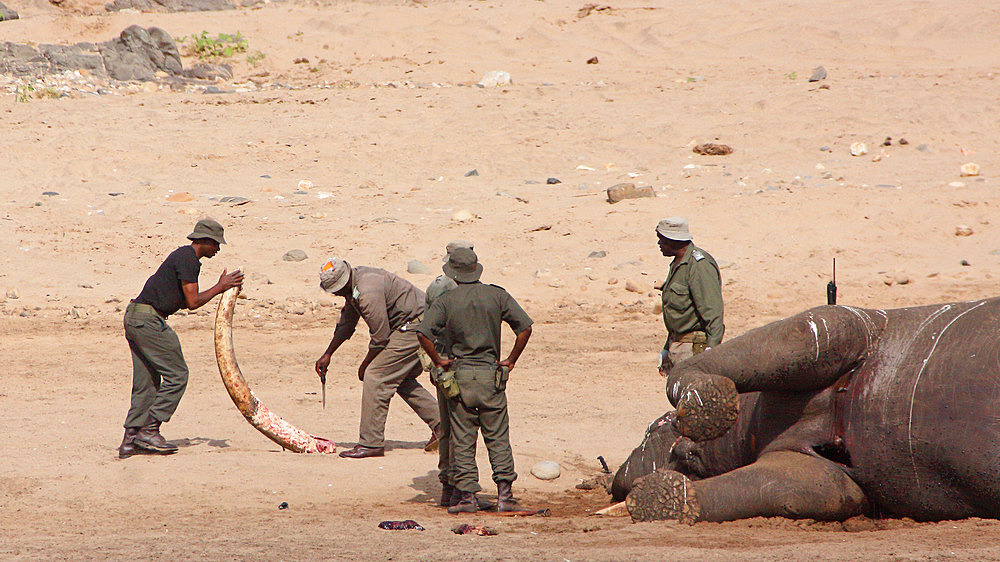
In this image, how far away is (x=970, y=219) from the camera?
46.8 ft

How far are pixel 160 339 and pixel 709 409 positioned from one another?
13.5ft

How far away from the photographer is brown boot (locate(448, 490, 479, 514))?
6348 mm

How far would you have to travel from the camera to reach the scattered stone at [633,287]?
12695mm

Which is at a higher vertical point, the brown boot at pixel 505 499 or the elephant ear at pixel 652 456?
the elephant ear at pixel 652 456

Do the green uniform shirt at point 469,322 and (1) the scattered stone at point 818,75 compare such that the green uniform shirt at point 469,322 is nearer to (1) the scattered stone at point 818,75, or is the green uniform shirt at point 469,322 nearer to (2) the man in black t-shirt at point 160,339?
(2) the man in black t-shirt at point 160,339

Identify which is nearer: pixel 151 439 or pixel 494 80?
pixel 151 439

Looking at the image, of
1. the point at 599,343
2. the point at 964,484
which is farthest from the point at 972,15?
the point at 964,484

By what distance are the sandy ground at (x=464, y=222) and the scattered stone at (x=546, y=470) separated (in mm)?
72

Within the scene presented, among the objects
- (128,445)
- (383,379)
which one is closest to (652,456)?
(383,379)

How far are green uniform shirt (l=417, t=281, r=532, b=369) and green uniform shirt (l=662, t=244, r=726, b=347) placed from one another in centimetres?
122

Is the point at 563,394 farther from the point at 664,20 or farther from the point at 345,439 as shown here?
the point at 664,20

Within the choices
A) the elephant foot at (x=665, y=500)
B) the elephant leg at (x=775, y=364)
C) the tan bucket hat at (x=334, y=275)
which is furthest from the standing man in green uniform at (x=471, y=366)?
the tan bucket hat at (x=334, y=275)

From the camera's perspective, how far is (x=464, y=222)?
1455 centimetres

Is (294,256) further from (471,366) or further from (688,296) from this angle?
(471,366)
